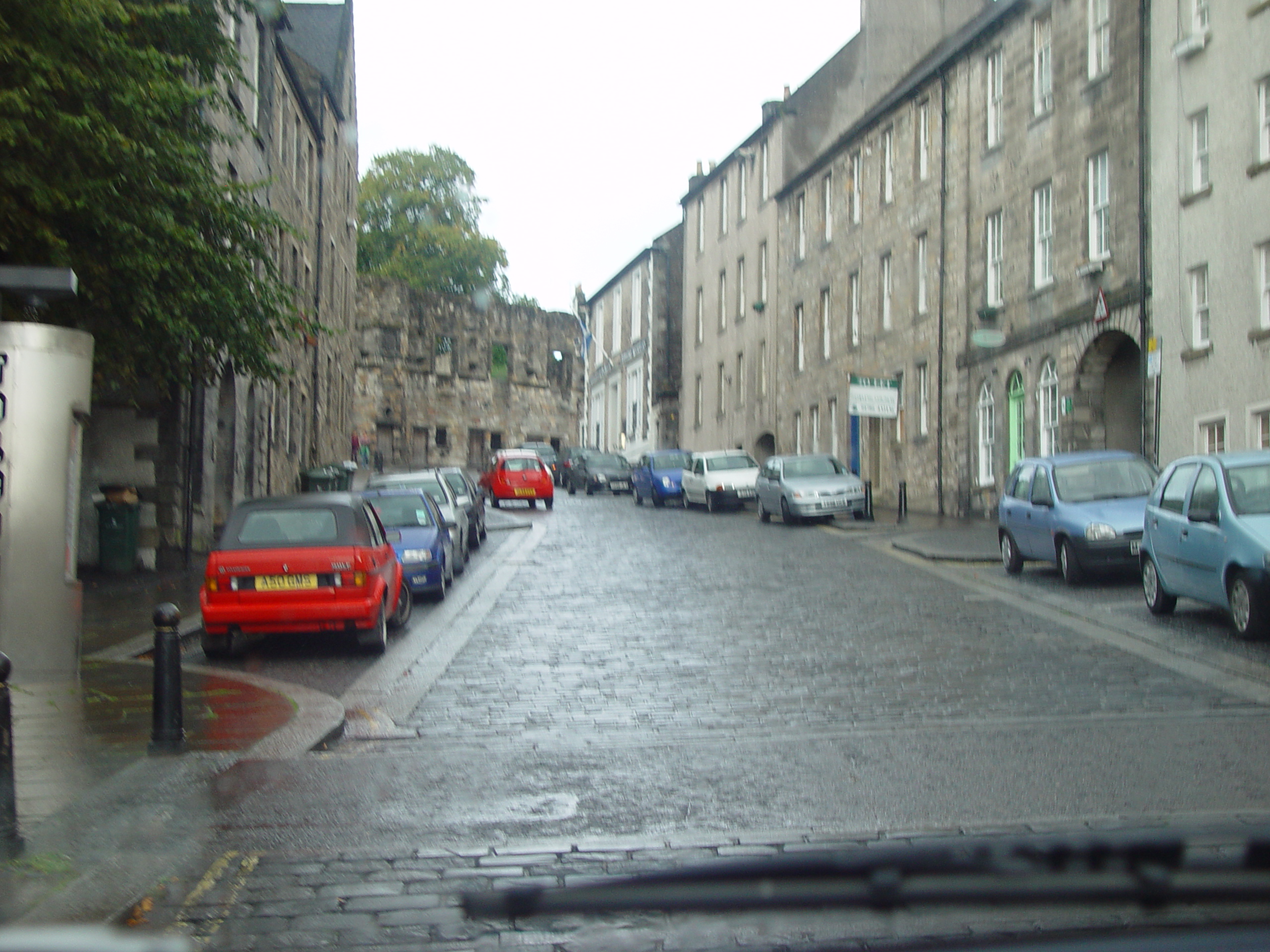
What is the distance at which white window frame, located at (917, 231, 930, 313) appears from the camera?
3634 centimetres

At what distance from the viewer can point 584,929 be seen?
17.0 ft

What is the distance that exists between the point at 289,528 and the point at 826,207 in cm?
3387

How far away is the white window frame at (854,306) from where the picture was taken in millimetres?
41719

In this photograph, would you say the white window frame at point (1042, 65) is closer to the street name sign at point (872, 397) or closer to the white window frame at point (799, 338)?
the street name sign at point (872, 397)

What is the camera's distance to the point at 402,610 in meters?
15.5

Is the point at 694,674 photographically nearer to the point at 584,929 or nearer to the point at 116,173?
the point at 584,929

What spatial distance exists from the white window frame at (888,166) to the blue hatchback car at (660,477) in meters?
9.22

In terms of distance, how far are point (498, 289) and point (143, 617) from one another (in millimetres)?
64625

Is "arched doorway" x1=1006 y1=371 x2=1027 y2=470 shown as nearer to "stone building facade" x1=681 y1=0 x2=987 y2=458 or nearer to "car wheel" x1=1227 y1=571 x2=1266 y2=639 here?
"stone building facade" x1=681 y1=0 x2=987 y2=458

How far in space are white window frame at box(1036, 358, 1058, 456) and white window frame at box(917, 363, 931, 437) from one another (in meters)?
6.14

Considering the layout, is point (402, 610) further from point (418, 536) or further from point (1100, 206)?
point (1100, 206)

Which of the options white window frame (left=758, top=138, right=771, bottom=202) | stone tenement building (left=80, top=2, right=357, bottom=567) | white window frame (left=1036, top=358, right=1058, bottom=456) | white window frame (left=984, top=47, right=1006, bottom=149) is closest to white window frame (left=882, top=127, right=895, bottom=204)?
white window frame (left=984, top=47, right=1006, bottom=149)

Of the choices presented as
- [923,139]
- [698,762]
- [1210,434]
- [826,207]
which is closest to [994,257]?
[923,139]

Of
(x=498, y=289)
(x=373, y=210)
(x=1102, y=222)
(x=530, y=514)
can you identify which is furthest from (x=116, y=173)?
(x=498, y=289)
